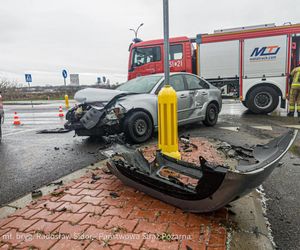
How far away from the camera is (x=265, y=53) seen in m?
9.41

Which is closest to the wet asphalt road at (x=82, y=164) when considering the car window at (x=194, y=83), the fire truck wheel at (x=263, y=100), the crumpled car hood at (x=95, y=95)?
the crumpled car hood at (x=95, y=95)

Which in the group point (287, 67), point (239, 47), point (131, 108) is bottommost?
point (131, 108)

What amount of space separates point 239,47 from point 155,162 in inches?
335

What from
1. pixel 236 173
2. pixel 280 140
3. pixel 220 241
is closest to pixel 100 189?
pixel 220 241

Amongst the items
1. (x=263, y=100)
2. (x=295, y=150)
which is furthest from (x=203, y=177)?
(x=263, y=100)

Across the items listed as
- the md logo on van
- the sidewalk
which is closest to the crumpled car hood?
the sidewalk

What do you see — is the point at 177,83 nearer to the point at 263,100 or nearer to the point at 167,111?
the point at 167,111

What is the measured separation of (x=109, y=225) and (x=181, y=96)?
435 centimetres

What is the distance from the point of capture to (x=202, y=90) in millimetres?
6633

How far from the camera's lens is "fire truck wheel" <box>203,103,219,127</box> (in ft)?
22.5

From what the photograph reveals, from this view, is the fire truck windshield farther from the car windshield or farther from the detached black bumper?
the detached black bumper

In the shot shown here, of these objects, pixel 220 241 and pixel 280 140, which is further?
pixel 280 140

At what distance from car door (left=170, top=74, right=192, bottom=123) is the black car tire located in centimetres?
104

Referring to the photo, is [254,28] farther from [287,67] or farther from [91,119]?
[91,119]
